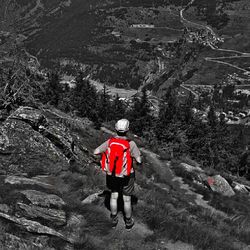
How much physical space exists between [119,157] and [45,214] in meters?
3.11

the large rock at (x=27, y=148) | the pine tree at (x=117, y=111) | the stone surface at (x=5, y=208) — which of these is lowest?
the pine tree at (x=117, y=111)

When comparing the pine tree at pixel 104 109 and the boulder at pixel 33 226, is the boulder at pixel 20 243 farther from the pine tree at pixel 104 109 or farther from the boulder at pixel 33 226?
the pine tree at pixel 104 109

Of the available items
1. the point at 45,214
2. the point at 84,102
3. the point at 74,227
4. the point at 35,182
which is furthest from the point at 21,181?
the point at 84,102

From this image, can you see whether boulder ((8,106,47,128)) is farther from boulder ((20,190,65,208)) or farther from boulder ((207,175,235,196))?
boulder ((207,175,235,196))

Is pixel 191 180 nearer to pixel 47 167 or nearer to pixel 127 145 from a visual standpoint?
pixel 47 167

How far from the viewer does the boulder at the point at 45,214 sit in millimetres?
11023

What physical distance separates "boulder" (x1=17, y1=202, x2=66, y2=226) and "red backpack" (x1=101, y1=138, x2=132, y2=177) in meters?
2.34

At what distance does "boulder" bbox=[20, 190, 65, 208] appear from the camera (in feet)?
38.9

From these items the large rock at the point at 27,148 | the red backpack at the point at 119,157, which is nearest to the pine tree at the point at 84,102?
the large rock at the point at 27,148

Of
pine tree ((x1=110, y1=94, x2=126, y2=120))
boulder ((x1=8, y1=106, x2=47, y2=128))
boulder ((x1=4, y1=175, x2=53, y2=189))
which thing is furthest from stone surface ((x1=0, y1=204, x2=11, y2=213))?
pine tree ((x1=110, y1=94, x2=126, y2=120))

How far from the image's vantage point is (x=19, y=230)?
10.1 m

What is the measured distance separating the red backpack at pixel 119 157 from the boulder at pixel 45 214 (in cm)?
234

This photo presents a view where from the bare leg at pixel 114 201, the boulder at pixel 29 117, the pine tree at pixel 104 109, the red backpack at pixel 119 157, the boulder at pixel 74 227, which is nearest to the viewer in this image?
the red backpack at pixel 119 157

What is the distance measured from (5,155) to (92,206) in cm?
617
